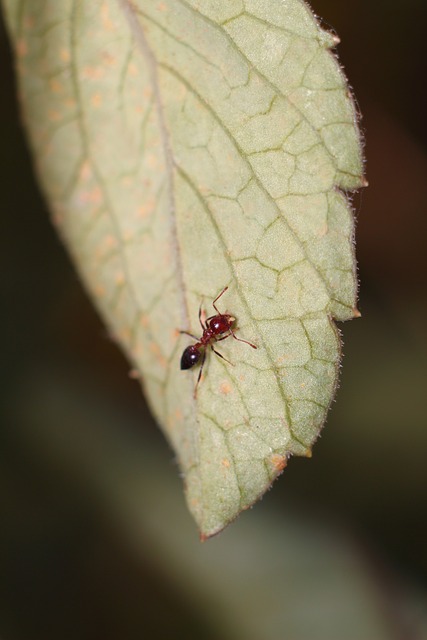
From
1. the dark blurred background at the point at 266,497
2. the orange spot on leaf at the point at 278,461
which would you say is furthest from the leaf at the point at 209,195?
the dark blurred background at the point at 266,497

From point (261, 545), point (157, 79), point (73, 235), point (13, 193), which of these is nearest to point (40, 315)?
point (13, 193)

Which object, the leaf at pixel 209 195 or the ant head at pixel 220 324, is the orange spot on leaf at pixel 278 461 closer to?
the leaf at pixel 209 195

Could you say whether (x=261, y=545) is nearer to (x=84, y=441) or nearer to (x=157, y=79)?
(x=84, y=441)

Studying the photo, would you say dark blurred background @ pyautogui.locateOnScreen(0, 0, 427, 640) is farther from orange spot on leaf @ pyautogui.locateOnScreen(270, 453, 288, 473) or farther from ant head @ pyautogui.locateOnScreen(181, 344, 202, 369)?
orange spot on leaf @ pyautogui.locateOnScreen(270, 453, 288, 473)

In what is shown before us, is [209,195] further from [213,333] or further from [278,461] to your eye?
[278,461]

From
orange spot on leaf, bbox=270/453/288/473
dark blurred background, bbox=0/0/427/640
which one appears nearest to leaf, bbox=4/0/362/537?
orange spot on leaf, bbox=270/453/288/473

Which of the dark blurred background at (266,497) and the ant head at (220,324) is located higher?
the ant head at (220,324)
